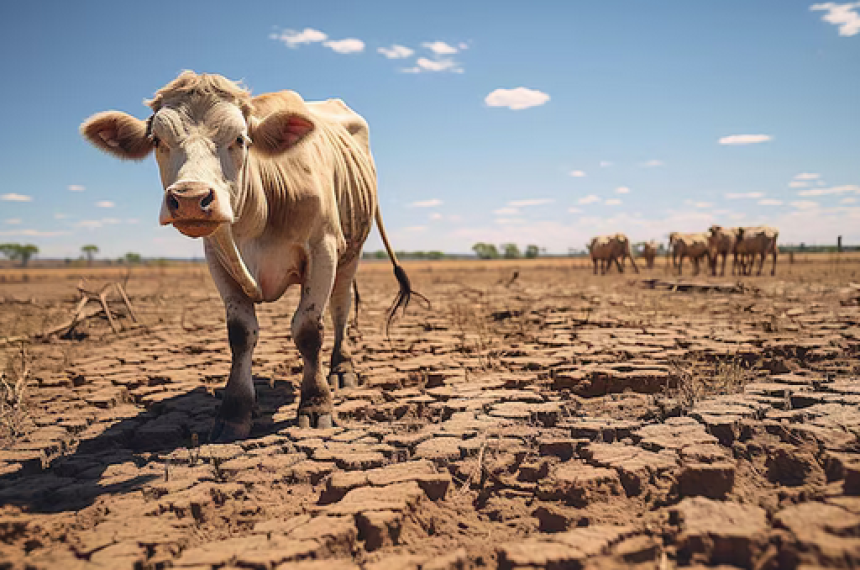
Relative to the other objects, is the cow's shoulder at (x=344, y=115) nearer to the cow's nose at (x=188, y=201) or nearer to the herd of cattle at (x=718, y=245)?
the cow's nose at (x=188, y=201)

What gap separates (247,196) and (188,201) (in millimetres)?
747

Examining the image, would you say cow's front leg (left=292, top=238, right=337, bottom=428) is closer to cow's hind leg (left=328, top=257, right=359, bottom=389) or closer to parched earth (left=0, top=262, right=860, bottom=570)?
parched earth (left=0, top=262, right=860, bottom=570)

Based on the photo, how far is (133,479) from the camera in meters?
2.90

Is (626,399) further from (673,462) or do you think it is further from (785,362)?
(785,362)

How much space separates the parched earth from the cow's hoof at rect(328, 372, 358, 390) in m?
0.19

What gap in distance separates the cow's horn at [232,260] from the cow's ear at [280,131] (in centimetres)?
54

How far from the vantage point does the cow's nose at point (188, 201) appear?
2.70m

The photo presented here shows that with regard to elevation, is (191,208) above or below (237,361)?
above

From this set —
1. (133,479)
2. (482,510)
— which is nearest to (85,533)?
(133,479)

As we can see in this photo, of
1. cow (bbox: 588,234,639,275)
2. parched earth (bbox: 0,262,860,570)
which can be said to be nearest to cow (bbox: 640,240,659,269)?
cow (bbox: 588,234,639,275)

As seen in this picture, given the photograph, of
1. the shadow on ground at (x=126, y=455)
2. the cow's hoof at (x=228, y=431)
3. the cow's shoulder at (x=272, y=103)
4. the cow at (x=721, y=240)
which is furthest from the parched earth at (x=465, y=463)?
the cow at (x=721, y=240)

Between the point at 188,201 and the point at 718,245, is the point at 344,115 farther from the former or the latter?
the point at 718,245

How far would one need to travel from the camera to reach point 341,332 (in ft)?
17.4

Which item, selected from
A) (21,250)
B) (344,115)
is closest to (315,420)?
(344,115)
